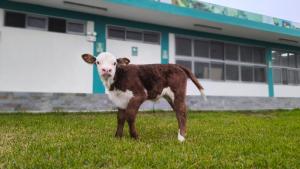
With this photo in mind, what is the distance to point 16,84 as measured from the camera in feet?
39.2

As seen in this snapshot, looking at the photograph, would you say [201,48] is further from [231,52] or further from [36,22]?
[36,22]

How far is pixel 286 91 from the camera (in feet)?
65.2

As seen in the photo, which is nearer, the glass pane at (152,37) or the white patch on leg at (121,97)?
the white patch on leg at (121,97)

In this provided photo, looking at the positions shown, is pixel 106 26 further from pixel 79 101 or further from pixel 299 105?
pixel 299 105

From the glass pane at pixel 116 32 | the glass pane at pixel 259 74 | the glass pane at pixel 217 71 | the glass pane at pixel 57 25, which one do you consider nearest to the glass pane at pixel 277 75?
the glass pane at pixel 259 74

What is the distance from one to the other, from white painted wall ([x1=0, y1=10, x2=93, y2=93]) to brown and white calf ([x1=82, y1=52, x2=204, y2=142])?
7634mm

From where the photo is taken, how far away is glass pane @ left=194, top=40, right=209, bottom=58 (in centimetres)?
1683

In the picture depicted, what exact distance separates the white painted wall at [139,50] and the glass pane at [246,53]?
18.3ft

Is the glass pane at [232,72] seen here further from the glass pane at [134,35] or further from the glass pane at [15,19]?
the glass pane at [15,19]

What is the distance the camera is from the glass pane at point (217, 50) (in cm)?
1739

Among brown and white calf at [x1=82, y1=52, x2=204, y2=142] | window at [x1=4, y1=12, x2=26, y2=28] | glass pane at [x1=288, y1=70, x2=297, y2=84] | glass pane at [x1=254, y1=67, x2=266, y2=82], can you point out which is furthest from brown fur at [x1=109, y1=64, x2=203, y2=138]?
glass pane at [x1=288, y1=70, x2=297, y2=84]

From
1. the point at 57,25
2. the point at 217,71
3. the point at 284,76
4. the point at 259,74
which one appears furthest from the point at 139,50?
the point at 284,76

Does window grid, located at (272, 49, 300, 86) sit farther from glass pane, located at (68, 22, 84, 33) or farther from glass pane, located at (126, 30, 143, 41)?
glass pane, located at (68, 22, 84, 33)

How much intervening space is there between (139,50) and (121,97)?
9.74 meters
